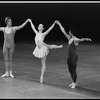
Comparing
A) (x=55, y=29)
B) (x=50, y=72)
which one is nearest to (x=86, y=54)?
(x=50, y=72)

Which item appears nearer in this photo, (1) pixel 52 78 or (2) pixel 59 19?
(1) pixel 52 78

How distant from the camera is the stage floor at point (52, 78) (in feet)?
25.9

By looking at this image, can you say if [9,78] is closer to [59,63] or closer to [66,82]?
[66,82]

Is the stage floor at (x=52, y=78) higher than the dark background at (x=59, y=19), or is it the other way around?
the dark background at (x=59, y=19)

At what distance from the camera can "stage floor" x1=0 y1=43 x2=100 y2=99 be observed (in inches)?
311

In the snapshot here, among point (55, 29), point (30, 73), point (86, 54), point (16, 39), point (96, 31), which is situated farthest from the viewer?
point (55, 29)

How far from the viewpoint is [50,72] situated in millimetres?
10156

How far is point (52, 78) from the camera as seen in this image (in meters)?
9.45

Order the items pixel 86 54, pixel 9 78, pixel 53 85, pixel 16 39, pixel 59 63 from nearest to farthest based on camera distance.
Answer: pixel 53 85, pixel 9 78, pixel 59 63, pixel 86 54, pixel 16 39

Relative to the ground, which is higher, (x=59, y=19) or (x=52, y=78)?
(x=59, y=19)

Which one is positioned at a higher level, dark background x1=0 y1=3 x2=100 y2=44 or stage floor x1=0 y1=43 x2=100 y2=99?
dark background x1=0 y1=3 x2=100 y2=44

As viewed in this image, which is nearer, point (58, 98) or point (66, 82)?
point (58, 98)

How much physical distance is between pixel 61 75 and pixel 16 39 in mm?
7605

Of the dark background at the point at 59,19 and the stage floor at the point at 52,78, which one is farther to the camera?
the dark background at the point at 59,19
